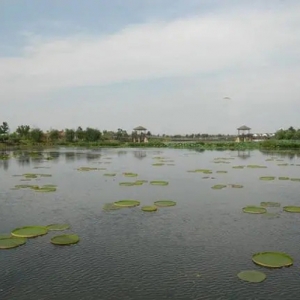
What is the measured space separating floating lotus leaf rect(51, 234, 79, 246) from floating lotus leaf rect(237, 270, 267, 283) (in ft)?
12.1

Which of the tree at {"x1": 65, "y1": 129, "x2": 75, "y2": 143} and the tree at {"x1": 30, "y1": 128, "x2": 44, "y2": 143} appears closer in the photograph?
the tree at {"x1": 30, "y1": 128, "x2": 44, "y2": 143}

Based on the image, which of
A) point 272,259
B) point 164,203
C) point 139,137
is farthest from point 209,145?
point 272,259

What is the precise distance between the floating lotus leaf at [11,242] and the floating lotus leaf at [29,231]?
0.69 ft

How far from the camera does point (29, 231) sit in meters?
8.53

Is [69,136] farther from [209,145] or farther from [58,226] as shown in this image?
[58,226]

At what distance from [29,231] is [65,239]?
3.68ft

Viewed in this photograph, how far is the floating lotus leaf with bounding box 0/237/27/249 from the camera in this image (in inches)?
300

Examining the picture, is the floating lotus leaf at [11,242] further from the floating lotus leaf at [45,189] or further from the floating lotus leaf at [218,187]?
the floating lotus leaf at [218,187]

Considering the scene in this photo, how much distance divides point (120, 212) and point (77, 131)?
62.9 m

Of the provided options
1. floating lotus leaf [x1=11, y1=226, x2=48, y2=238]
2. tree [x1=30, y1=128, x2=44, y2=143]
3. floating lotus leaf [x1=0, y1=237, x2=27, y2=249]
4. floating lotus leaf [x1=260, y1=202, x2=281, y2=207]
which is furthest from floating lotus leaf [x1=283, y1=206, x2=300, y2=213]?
tree [x1=30, y1=128, x2=44, y2=143]

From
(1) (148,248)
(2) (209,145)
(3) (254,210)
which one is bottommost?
(1) (148,248)

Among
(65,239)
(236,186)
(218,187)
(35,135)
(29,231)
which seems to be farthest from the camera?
(35,135)

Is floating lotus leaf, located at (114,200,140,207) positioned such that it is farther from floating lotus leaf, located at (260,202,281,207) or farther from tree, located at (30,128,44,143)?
tree, located at (30,128,44,143)

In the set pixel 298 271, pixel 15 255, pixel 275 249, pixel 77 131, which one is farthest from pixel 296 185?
pixel 77 131
